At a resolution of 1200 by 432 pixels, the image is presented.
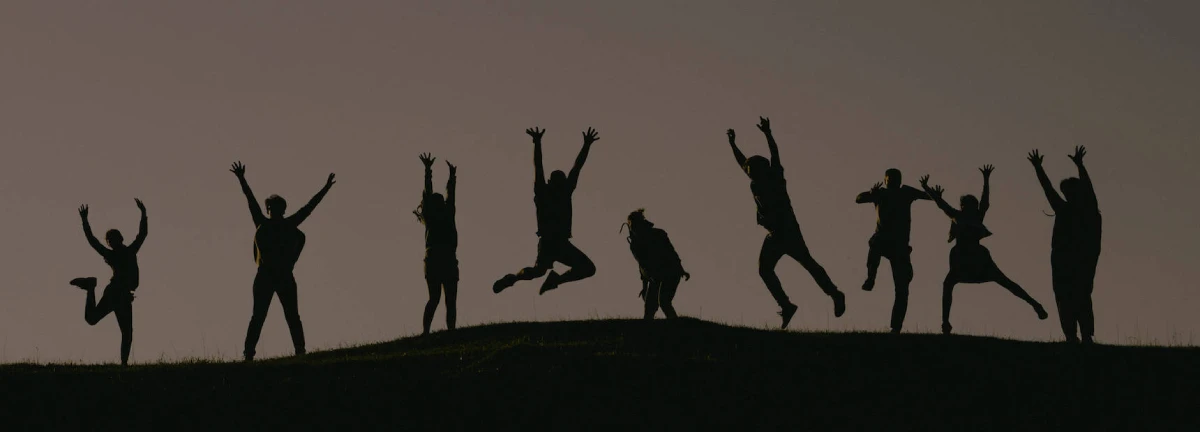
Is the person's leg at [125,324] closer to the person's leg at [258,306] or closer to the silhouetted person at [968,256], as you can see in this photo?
the person's leg at [258,306]

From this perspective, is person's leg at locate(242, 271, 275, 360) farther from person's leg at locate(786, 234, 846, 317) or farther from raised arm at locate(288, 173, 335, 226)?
person's leg at locate(786, 234, 846, 317)

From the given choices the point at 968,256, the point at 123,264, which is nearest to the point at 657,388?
the point at 968,256

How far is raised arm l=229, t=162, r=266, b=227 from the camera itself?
2977 cm

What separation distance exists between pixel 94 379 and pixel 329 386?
3519 mm

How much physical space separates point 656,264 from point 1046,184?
21.5ft

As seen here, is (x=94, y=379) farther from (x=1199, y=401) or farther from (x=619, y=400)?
(x=1199, y=401)

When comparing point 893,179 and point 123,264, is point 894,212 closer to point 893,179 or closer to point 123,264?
point 893,179

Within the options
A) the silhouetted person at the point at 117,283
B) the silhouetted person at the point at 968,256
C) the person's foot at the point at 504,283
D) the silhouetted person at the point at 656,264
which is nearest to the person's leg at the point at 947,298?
the silhouetted person at the point at 968,256

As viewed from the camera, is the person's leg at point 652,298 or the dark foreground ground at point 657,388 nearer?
the dark foreground ground at point 657,388

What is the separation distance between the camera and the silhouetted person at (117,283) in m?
30.4

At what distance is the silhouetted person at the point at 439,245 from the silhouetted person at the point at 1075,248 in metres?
9.73

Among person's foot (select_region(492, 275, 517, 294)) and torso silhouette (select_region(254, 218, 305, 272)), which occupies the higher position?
torso silhouette (select_region(254, 218, 305, 272))

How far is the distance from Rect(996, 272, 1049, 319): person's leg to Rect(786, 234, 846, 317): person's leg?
2.59m

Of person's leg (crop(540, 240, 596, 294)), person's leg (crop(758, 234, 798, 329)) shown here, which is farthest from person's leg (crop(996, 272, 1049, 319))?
person's leg (crop(540, 240, 596, 294))
